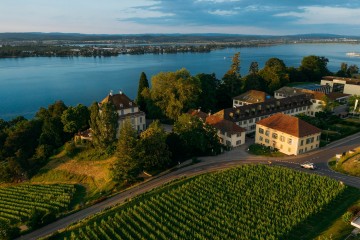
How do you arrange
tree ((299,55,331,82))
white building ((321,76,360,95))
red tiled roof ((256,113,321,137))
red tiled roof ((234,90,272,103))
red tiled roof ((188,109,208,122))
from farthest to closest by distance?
tree ((299,55,331,82)) → white building ((321,76,360,95)) → red tiled roof ((234,90,272,103)) → red tiled roof ((188,109,208,122)) → red tiled roof ((256,113,321,137))

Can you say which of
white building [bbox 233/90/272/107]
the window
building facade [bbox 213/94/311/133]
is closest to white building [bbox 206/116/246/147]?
building facade [bbox 213/94/311/133]

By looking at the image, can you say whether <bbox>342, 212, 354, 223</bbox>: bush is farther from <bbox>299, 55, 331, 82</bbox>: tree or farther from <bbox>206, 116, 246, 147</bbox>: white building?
<bbox>299, 55, 331, 82</bbox>: tree

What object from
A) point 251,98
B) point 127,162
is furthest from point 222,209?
point 251,98

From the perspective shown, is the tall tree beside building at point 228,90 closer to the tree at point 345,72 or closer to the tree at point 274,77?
the tree at point 274,77

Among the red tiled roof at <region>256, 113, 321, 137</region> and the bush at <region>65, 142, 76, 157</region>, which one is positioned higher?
the red tiled roof at <region>256, 113, 321, 137</region>

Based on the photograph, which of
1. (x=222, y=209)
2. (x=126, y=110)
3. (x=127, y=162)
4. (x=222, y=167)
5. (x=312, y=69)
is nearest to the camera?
(x=222, y=209)

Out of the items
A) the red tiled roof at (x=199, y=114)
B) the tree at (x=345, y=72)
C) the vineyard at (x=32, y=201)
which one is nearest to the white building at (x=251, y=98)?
the red tiled roof at (x=199, y=114)

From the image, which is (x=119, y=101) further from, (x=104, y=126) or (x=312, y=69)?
(x=312, y=69)
